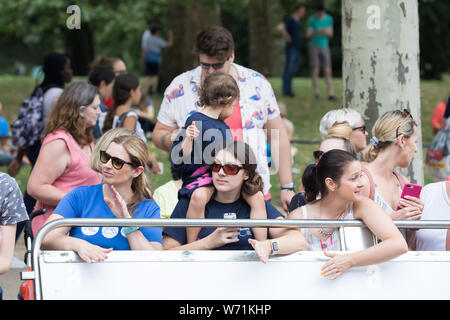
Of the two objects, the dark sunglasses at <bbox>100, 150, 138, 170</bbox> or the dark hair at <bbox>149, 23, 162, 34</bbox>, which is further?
the dark hair at <bbox>149, 23, 162, 34</bbox>

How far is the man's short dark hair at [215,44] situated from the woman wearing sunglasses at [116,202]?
1152 mm

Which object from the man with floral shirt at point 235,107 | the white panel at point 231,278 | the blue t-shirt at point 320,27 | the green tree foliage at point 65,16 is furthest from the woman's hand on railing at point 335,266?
the green tree foliage at point 65,16

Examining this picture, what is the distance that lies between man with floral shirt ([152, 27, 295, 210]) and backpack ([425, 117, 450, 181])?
243 cm

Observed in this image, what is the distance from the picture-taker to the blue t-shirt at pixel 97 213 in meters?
4.24

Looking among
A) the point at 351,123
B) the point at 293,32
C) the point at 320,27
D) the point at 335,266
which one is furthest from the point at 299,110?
the point at 335,266

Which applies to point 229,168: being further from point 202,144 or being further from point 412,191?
point 412,191

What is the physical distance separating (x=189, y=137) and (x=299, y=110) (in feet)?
40.9

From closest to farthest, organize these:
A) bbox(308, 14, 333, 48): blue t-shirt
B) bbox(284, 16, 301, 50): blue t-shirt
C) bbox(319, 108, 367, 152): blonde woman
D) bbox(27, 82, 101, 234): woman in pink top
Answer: bbox(27, 82, 101, 234): woman in pink top → bbox(319, 108, 367, 152): blonde woman → bbox(284, 16, 301, 50): blue t-shirt → bbox(308, 14, 333, 48): blue t-shirt

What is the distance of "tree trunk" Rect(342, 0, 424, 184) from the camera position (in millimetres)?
6836

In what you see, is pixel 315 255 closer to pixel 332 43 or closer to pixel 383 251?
pixel 383 251

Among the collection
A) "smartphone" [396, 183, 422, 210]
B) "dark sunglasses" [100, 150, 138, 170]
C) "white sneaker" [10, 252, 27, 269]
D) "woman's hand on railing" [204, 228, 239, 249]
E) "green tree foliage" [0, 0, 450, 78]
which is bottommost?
"white sneaker" [10, 252, 27, 269]

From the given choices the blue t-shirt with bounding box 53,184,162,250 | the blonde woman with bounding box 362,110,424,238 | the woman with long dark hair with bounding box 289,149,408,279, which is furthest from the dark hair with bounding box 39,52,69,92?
the woman with long dark hair with bounding box 289,149,408,279

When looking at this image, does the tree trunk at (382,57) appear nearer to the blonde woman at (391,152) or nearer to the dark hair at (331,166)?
the blonde woman at (391,152)

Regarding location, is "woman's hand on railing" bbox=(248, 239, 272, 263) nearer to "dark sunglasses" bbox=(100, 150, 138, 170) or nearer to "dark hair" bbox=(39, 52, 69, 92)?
"dark sunglasses" bbox=(100, 150, 138, 170)
